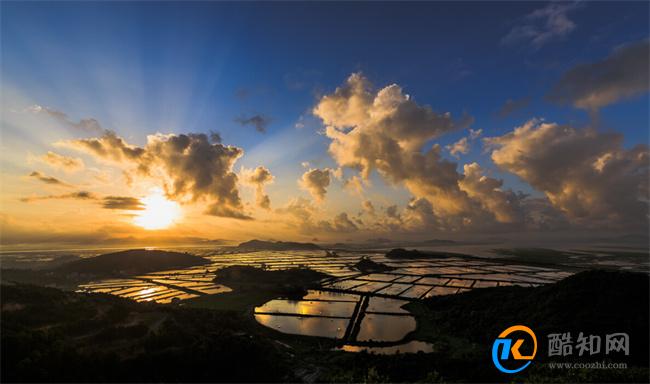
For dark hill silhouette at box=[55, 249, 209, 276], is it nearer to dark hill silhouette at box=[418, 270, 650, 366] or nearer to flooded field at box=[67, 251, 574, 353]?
flooded field at box=[67, 251, 574, 353]

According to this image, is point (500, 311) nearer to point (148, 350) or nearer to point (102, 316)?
point (148, 350)

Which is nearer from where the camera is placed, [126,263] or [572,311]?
[572,311]

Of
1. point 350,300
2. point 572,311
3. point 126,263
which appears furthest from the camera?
point 126,263

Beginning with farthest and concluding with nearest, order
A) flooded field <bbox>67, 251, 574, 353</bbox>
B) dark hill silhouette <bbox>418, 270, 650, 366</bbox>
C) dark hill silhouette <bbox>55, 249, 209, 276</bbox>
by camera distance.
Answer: dark hill silhouette <bbox>55, 249, 209, 276</bbox> < flooded field <bbox>67, 251, 574, 353</bbox> < dark hill silhouette <bbox>418, 270, 650, 366</bbox>

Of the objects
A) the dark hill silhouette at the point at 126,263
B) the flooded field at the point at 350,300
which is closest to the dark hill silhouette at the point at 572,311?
the flooded field at the point at 350,300

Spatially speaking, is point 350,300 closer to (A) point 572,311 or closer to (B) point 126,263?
(A) point 572,311

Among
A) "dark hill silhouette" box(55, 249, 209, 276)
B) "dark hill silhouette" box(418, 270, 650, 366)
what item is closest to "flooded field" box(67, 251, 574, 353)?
"dark hill silhouette" box(418, 270, 650, 366)

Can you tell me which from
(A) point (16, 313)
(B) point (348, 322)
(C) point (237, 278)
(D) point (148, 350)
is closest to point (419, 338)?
(B) point (348, 322)

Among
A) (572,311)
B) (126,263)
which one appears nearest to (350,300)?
(572,311)
